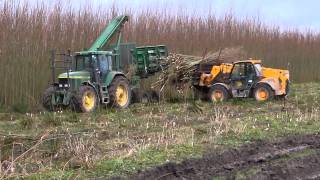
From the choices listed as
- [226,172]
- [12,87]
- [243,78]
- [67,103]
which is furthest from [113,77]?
[226,172]

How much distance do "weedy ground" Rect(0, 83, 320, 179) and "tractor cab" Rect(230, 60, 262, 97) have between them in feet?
7.34

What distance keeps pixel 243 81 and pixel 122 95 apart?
3.89 metres

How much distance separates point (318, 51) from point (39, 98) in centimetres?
2034

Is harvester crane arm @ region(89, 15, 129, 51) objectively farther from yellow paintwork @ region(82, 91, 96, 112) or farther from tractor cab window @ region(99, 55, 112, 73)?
yellow paintwork @ region(82, 91, 96, 112)

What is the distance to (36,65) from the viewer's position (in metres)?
16.9

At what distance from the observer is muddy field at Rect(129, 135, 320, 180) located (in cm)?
698

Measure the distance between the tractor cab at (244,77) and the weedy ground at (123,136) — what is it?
88.0 inches

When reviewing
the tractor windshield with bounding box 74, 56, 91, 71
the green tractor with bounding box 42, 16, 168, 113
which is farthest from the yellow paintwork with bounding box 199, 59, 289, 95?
the tractor windshield with bounding box 74, 56, 91, 71

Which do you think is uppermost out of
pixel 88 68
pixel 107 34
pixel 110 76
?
pixel 107 34

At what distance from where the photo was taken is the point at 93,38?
19.1m

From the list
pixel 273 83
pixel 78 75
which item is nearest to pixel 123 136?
pixel 78 75

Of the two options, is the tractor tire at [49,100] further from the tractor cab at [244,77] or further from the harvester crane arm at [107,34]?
the tractor cab at [244,77]

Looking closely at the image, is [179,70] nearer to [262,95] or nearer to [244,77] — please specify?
[244,77]

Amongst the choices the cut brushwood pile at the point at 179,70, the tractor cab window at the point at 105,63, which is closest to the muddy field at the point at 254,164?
the tractor cab window at the point at 105,63
